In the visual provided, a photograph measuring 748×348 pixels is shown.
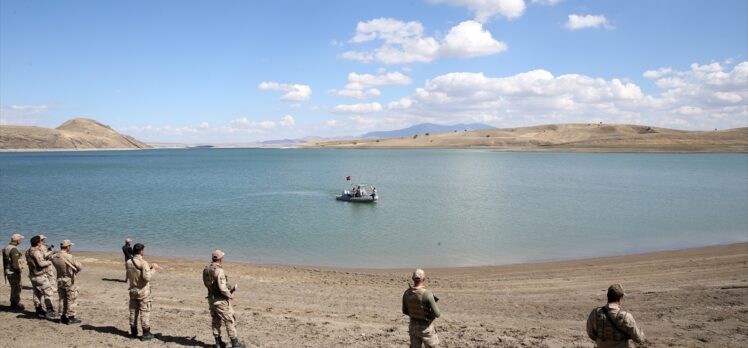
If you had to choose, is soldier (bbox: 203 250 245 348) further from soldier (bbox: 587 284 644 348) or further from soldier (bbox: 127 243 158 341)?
soldier (bbox: 587 284 644 348)

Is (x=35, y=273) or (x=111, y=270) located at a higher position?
(x=35, y=273)

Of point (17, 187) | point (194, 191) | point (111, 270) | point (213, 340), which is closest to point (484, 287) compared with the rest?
point (213, 340)

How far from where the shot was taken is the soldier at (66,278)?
1126 cm

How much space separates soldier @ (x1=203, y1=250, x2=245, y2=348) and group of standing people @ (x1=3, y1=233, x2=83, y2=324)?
12.2 feet

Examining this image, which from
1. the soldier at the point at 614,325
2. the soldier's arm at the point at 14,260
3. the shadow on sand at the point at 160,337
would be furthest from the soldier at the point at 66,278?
the soldier at the point at 614,325

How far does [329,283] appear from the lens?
1877cm

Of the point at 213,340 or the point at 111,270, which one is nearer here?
the point at 213,340

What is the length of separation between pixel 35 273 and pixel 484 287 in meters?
13.7

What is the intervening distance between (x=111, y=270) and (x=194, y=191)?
42.9 m

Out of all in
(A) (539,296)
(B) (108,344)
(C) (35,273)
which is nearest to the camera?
(B) (108,344)

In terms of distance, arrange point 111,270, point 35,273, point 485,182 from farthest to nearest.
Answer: point 485,182 < point 111,270 < point 35,273

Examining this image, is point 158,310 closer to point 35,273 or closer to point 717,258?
point 35,273

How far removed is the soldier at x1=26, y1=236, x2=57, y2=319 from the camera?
11945mm

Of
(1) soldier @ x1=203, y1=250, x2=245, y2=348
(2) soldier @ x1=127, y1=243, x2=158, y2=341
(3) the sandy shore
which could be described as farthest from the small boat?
(1) soldier @ x1=203, y1=250, x2=245, y2=348
